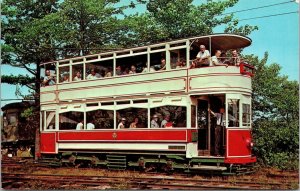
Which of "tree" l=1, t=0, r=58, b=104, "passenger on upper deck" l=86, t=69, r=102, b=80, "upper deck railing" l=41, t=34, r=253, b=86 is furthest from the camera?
"passenger on upper deck" l=86, t=69, r=102, b=80

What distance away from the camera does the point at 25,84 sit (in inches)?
438

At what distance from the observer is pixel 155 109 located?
9.62m

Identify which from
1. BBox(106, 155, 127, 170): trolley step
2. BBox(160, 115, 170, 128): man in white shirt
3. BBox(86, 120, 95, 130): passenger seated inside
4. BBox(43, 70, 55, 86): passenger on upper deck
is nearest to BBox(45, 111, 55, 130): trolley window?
BBox(43, 70, 55, 86): passenger on upper deck

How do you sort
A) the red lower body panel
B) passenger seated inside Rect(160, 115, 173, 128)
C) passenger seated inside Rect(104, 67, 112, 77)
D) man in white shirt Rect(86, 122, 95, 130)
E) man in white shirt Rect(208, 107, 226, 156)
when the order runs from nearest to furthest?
man in white shirt Rect(208, 107, 226, 156) < passenger seated inside Rect(160, 115, 173, 128) < passenger seated inside Rect(104, 67, 112, 77) < man in white shirt Rect(86, 122, 95, 130) < the red lower body panel

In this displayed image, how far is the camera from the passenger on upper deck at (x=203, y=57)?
911cm

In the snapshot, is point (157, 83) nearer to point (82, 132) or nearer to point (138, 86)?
point (138, 86)

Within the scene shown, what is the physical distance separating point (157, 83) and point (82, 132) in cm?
241

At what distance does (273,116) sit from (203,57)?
217 centimetres

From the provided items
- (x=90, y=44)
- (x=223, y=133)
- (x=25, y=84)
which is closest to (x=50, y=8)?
(x=90, y=44)

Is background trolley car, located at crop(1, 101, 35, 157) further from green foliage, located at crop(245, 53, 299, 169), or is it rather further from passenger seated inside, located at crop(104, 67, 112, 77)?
green foliage, located at crop(245, 53, 299, 169)

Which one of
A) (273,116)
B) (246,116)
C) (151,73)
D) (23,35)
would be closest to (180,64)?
(151,73)

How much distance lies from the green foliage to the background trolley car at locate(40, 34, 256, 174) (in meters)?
0.72

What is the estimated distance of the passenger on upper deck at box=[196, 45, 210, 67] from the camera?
911 centimetres

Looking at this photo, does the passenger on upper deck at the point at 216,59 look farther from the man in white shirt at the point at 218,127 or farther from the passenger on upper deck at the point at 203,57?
the man in white shirt at the point at 218,127
